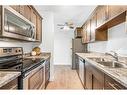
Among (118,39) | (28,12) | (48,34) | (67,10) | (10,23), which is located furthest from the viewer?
(48,34)

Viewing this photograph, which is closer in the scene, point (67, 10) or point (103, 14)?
point (103, 14)

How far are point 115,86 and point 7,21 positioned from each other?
1412 mm

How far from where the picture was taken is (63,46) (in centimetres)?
896

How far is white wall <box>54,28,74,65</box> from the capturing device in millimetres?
8930

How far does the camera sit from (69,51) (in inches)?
353

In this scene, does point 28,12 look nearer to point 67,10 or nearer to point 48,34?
point 67,10

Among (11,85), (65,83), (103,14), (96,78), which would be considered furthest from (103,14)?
(11,85)

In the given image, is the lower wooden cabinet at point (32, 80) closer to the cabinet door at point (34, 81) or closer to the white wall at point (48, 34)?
the cabinet door at point (34, 81)

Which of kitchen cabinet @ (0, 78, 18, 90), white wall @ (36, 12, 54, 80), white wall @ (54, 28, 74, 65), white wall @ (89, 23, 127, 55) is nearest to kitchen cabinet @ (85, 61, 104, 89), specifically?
white wall @ (89, 23, 127, 55)

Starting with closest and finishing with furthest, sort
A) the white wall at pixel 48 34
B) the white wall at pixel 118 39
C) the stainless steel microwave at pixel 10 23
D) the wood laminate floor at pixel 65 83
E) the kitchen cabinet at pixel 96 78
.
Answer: the stainless steel microwave at pixel 10 23 < the kitchen cabinet at pixel 96 78 < the white wall at pixel 118 39 < the wood laminate floor at pixel 65 83 < the white wall at pixel 48 34

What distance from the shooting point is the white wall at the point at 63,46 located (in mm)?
8930

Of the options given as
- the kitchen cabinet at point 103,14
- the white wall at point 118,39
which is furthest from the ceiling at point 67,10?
the white wall at point 118,39
